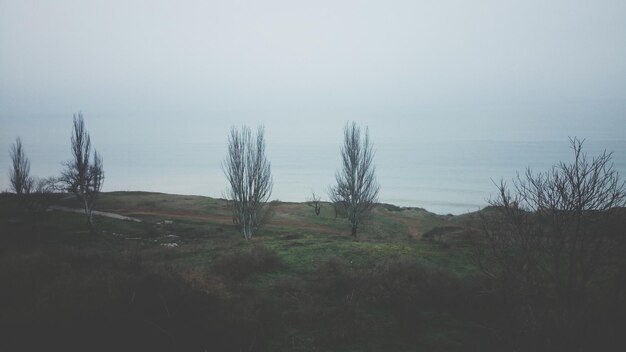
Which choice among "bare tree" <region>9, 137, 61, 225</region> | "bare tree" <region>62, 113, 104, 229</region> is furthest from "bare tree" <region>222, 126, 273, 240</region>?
"bare tree" <region>9, 137, 61, 225</region>

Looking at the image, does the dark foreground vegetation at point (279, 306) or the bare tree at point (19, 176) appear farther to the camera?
the bare tree at point (19, 176)

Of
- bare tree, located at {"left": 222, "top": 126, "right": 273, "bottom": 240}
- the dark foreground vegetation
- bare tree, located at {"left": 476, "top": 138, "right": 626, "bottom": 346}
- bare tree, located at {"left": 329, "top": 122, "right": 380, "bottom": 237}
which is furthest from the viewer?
bare tree, located at {"left": 329, "top": 122, "right": 380, "bottom": 237}

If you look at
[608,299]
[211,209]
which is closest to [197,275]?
[608,299]

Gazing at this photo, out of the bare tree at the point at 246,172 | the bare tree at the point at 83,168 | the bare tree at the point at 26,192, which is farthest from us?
the bare tree at the point at 26,192

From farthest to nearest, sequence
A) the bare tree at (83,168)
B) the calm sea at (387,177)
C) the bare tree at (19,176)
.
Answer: the calm sea at (387,177) → the bare tree at (19,176) → the bare tree at (83,168)

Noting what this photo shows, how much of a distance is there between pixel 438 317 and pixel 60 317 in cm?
997

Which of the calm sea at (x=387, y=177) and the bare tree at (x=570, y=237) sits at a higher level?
→ the calm sea at (x=387, y=177)

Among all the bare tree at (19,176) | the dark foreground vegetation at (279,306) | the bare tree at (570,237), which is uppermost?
the bare tree at (19,176)

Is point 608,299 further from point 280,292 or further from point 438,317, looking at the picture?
point 280,292

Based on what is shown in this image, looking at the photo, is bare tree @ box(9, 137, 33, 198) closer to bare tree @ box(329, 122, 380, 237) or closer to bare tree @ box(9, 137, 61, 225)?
bare tree @ box(9, 137, 61, 225)

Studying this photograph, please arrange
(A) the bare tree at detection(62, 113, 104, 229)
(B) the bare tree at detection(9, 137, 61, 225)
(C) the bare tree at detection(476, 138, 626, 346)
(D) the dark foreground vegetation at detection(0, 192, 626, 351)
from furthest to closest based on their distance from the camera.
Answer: (B) the bare tree at detection(9, 137, 61, 225)
(A) the bare tree at detection(62, 113, 104, 229)
(C) the bare tree at detection(476, 138, 626, 346)
(D) the dark foreground vegetation at detection(0, 192, 626, 351)

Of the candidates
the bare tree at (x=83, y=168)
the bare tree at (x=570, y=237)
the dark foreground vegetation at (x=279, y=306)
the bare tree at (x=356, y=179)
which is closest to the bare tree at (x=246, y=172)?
the dark foreground vegetation at (x=279, y=306)

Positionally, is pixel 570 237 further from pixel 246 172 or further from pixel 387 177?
pixel 387 177

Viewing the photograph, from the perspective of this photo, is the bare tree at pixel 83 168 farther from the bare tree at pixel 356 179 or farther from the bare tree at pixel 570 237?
the bare tree at pixel 570 237
